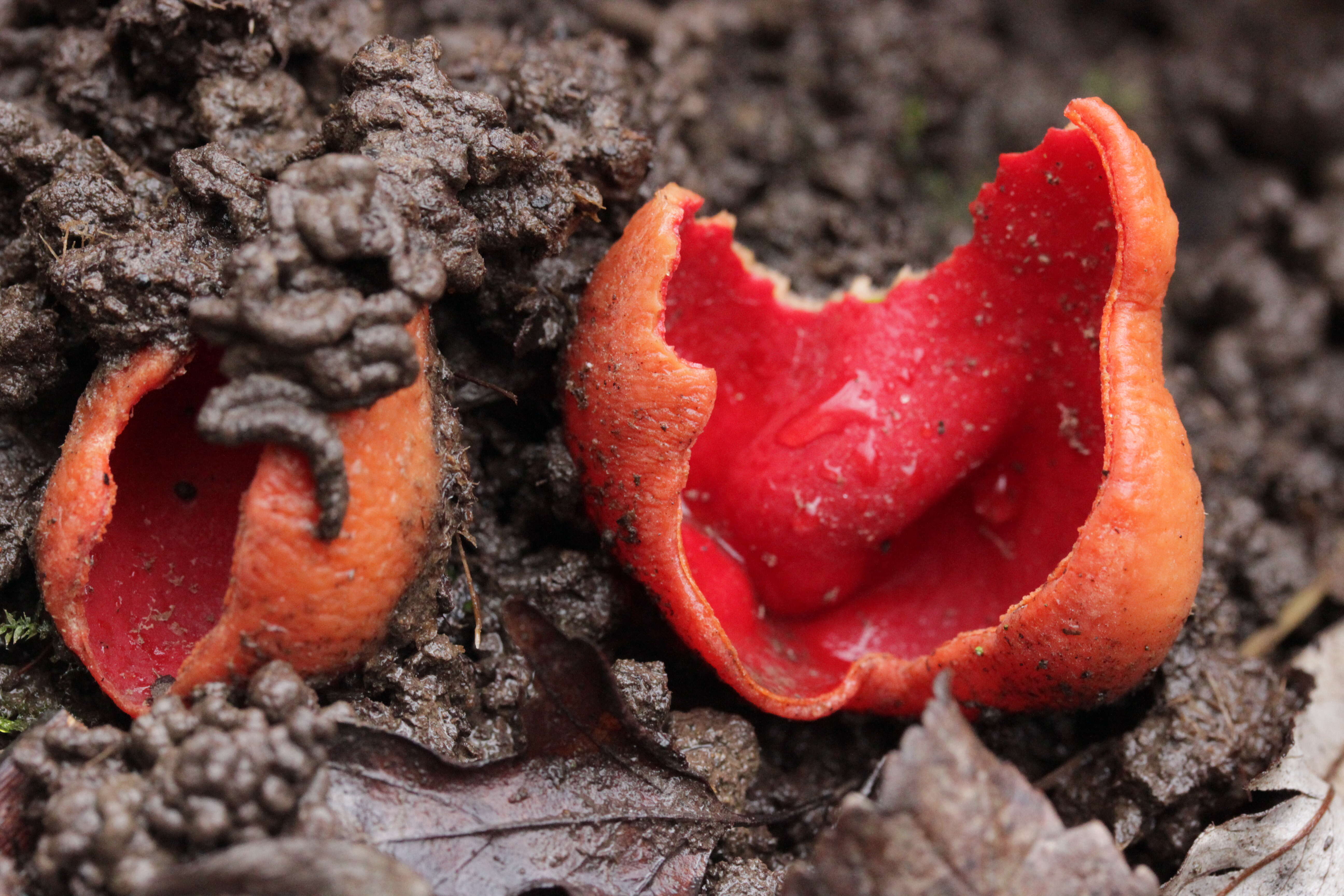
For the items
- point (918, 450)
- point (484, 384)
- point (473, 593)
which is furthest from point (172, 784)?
point (918, 450)

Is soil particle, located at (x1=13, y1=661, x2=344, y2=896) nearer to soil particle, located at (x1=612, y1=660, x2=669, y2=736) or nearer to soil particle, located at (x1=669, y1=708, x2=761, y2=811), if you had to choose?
soil particle, located at (x1=612, y1=660, x2=669, y2=736)

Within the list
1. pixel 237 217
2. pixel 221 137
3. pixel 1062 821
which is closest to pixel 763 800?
pixel 1062 821

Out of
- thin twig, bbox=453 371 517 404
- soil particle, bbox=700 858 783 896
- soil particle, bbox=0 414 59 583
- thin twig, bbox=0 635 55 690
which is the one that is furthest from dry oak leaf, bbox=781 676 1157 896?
soil particle, bbox=0 414 59 583

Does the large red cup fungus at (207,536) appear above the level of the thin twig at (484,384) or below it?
below

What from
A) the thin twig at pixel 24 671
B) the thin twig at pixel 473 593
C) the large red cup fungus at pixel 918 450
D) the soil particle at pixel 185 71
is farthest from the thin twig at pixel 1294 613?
the thin twig at pixel 24 671

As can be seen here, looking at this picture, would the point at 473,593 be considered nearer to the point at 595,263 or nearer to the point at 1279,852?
the point at 595,263

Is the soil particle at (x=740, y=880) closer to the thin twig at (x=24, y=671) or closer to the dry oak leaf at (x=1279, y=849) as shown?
the dry oak leaf at (x=1279, y=849)
